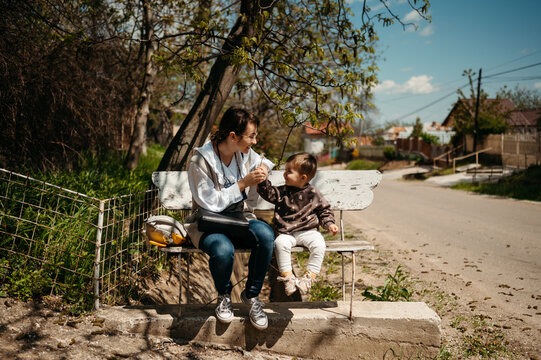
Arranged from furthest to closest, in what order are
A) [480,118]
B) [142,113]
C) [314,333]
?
[480,118], [142,113], [314,333]

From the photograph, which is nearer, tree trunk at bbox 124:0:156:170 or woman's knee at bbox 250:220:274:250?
woman's knee at bbox 250:220:274:250

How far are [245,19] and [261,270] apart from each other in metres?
2.88

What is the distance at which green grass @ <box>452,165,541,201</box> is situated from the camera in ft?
39.8

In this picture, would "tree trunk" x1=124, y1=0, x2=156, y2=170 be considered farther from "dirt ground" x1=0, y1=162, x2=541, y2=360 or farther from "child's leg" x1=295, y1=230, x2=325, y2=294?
"child's leg" x1=295, y1=230, x2=325, y2=294

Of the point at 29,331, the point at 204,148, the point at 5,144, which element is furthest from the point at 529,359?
the point at 5,144

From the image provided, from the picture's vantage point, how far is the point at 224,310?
276cm

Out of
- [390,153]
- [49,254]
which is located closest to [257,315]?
[49,254]

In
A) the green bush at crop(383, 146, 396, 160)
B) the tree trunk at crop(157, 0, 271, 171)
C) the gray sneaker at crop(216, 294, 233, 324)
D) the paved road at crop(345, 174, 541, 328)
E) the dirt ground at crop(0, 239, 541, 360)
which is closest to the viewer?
the dirt ground at crop(0, 239, 541, 360)

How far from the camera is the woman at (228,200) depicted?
8.97 ft

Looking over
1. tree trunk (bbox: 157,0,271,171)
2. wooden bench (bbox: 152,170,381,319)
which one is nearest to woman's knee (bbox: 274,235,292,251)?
wooden bench (bbox: 152,170,381,319)

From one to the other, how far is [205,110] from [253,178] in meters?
2.09

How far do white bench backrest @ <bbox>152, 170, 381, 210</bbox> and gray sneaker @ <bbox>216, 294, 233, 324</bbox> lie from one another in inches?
40.4

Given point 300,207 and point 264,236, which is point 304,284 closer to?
point 264,236

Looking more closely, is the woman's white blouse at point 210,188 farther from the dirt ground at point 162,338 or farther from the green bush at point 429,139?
the green bush at point 429,139
